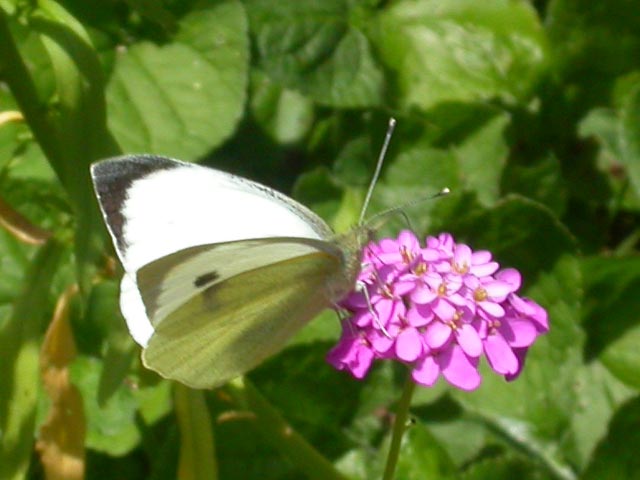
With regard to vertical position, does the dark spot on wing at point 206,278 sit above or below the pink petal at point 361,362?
above

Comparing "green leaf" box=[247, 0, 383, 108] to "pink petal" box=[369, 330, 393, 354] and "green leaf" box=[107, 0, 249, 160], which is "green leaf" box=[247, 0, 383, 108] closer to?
"green leaf" box=[107, 0, 249, 160]

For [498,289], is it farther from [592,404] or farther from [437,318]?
[592,404]

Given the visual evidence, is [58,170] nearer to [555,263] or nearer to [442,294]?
[442,294]

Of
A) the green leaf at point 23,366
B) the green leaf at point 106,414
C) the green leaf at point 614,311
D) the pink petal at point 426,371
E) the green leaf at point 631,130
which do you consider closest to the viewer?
the pink petal at point 426,371

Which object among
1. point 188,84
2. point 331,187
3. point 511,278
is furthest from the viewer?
point 331,187

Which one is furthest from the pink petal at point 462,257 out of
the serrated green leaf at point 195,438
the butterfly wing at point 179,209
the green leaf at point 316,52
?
the green leaf at point 316,52

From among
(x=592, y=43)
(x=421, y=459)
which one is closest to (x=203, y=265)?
(x=421, y=459)

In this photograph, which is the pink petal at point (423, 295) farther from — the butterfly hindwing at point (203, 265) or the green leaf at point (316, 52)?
the green leaf at point (316, 52)

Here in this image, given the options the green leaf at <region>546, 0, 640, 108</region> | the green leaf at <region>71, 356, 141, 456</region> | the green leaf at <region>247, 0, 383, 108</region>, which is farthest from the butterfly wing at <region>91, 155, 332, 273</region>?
the green leaf at <region>546, 0, 640, 108</region>
